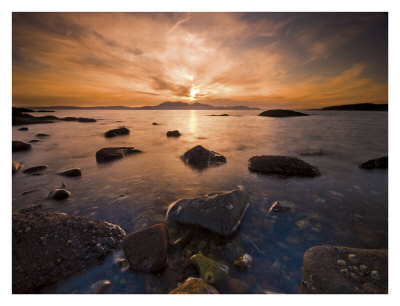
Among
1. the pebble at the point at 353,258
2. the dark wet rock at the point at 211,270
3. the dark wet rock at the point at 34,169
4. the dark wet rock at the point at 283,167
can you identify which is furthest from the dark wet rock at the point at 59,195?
the pebble at the point at 353,258

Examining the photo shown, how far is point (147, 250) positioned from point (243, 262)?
54.8 inches

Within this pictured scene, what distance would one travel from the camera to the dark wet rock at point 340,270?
7.27 feet

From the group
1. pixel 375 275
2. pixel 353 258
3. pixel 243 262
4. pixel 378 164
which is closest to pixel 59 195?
pixel 243 262

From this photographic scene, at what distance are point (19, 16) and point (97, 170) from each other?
4565mm

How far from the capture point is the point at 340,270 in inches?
93.5

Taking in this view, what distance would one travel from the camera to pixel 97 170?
6.54m

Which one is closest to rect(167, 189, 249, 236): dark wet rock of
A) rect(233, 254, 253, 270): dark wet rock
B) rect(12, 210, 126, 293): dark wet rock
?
rect(233, 254, 253, 270): dark wet rock

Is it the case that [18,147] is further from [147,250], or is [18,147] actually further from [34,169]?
[147,250]

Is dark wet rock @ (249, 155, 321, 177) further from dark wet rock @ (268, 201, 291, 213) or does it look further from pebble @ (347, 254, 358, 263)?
pebble @ (347, 254, 358, 263)

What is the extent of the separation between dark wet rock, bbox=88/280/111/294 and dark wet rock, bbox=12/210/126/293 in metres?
0.34

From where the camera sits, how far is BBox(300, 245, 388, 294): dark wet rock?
2.22 m

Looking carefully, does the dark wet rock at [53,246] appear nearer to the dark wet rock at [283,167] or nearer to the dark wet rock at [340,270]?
the dark wet rock at [340,270]

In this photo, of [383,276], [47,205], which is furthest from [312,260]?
[47,205]
